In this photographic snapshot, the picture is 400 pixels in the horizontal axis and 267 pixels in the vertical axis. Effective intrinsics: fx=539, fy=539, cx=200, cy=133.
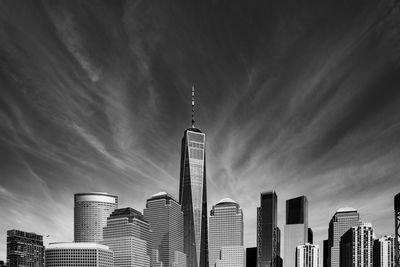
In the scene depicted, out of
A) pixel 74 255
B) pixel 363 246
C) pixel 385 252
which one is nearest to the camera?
pixel 385 252

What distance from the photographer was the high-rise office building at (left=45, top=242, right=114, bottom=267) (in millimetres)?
186625

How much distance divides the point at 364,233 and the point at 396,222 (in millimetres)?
103952

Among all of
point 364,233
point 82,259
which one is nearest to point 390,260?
point 364,233

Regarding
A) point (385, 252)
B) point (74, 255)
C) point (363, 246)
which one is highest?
point (385, 252)

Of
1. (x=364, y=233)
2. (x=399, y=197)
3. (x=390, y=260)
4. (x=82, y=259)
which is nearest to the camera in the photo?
(x=399, y=197)

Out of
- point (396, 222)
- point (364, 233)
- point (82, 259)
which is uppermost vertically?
point (396, 222)

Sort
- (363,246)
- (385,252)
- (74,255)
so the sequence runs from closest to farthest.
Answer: (385,252)
(363,246)
(74,255)

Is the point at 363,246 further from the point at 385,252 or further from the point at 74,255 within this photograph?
the point at 74,255

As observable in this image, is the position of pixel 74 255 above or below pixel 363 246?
below

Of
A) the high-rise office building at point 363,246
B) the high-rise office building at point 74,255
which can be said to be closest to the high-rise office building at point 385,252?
the high-rise office building at point 363,246

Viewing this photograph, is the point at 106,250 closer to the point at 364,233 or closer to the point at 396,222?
the point at 364,233

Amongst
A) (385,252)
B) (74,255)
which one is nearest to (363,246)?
(385,252)

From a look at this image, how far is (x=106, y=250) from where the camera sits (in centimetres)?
19825

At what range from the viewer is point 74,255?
187m
